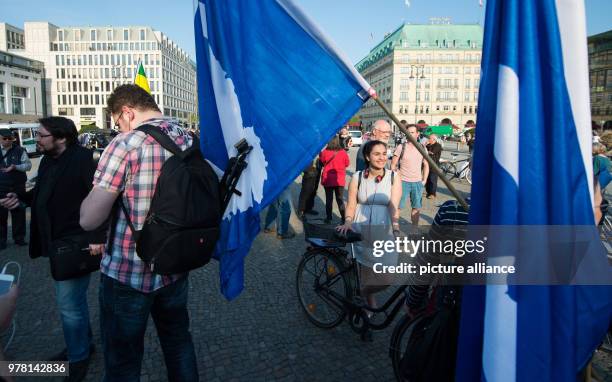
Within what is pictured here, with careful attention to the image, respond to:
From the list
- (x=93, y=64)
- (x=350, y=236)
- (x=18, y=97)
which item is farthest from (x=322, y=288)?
(x=93, y=64)

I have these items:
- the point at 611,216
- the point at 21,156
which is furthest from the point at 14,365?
the point at 611,216

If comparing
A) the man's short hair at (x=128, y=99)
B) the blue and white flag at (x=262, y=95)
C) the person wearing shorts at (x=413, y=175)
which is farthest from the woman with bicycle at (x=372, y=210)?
the person wearing shorts at (x=413, y=175)

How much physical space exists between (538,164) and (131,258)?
6.15 ft

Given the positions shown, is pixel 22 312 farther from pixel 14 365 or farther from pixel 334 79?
pixel 334 79

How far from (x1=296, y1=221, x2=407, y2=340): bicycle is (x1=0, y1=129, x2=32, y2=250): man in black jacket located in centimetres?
475

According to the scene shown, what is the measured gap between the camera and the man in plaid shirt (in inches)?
74.3

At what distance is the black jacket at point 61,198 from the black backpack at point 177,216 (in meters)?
1.02

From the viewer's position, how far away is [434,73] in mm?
90750

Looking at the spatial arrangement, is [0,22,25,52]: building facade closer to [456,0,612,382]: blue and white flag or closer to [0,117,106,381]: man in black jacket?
[0,117,106,381]: man in black jacket

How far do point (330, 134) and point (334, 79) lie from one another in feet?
0.90

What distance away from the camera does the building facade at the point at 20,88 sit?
224ft

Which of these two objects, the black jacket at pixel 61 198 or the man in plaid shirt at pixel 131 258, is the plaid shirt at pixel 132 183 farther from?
the black jacket at pixel 61 198

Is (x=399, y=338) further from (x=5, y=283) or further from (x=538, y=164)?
(x=5, y=283)

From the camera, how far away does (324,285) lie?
3.70 m
